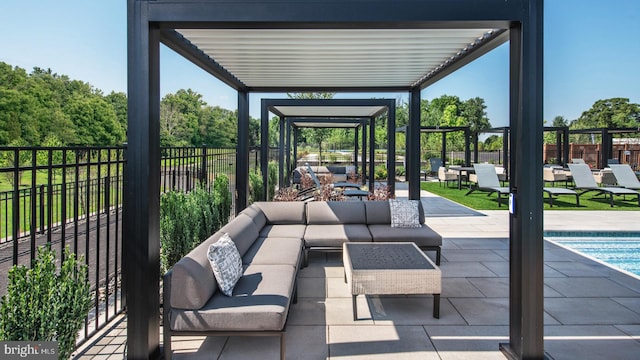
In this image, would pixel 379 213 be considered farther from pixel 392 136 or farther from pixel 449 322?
pixel 392 136

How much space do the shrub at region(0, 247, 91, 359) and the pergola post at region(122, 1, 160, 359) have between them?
39 cm

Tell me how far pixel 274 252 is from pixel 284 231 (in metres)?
1.31

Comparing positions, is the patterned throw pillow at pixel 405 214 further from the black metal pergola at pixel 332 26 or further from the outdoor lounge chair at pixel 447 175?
the outdoor lounge chair at pixel 447 175

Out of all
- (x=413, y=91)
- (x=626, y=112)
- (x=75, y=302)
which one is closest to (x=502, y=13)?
(x=75, y=302)

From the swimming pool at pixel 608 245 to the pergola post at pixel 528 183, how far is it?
13.2ft

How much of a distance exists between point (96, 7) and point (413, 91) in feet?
109

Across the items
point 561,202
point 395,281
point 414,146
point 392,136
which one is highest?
point 392,136

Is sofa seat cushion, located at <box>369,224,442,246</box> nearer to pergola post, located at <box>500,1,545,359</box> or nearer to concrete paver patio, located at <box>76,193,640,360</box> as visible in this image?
concrete paver patio, located at <box>76,193,640,360</box>

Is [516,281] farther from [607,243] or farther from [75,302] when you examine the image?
[607,243]

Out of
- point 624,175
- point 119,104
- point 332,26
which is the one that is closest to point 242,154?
point 332,26

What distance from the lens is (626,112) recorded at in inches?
1796

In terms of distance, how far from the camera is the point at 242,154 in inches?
306

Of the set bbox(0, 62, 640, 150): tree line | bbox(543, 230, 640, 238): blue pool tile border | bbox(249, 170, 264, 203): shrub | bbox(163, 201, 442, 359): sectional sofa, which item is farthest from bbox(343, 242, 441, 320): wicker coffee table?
bbox(0, 62, 640, 150): tree line

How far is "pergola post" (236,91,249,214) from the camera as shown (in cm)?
772
